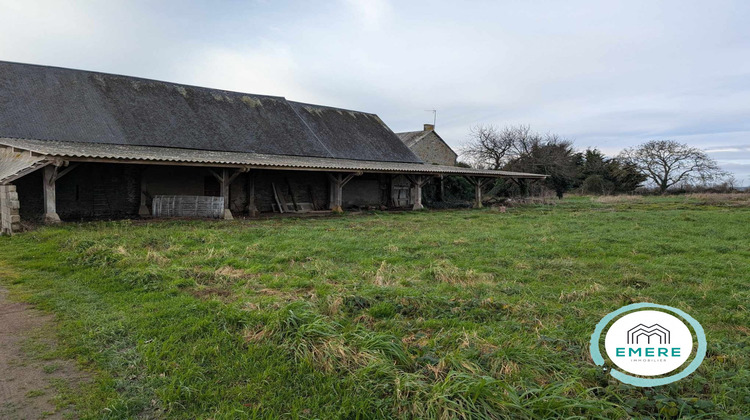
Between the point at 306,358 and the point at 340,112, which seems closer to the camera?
the point at 306,358

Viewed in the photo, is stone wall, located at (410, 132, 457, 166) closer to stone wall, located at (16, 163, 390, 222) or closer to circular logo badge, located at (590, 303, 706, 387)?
stone wall, located at (16, 163, 390, 222)

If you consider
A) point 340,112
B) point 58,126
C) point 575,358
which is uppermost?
point 340,112

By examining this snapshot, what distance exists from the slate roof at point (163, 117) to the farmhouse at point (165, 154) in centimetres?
4

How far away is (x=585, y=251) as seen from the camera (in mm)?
7957

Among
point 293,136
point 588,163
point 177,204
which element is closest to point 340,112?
point 293,136

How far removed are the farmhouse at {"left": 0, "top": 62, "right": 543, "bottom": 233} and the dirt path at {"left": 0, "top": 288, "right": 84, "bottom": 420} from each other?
6.81m

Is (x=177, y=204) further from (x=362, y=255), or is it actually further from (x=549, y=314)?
(x=549, y=314)

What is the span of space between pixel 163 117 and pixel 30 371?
15180 mm

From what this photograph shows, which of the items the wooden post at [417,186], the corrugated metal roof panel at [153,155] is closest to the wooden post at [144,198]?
the corrugated metal roof panel at [153,155]

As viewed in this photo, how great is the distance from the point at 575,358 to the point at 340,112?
21507 millimetres

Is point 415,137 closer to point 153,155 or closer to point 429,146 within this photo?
point 429,146

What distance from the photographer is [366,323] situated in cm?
388

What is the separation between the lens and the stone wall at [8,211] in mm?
8961

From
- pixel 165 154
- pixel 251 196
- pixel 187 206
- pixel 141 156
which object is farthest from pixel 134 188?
pixel 251 196
